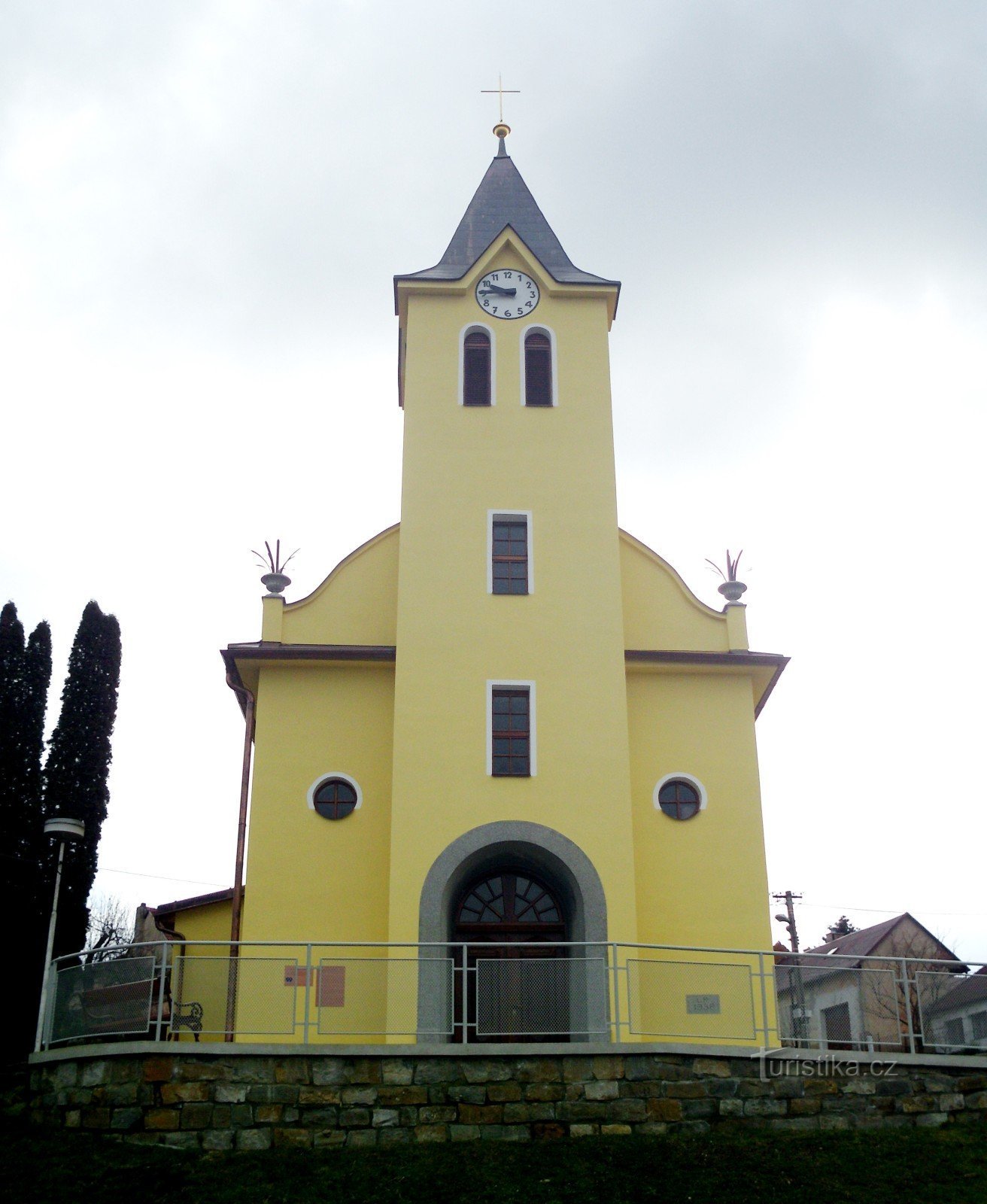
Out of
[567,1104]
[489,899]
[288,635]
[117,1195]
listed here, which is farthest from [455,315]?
[117,1195]

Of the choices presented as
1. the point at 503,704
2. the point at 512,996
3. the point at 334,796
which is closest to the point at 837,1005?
the point at 512,996

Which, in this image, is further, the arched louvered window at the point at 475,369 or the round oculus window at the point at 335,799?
the arched louvered window at the point at 475,369

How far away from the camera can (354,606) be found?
72.9 ft

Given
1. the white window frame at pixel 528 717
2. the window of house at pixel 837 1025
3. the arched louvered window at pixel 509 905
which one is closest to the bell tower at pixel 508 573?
the white window frame at pixel 528 717

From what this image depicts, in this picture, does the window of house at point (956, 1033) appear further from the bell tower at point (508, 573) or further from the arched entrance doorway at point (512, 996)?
the arched entrance doorway at point (512, 996)

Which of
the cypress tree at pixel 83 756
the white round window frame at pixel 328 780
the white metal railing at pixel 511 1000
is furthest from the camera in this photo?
the cypress tree at pixel 83 756

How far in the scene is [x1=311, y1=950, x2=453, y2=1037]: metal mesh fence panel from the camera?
51.0ft

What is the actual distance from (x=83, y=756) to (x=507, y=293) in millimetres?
12282

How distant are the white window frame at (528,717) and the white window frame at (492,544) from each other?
5.00 ft

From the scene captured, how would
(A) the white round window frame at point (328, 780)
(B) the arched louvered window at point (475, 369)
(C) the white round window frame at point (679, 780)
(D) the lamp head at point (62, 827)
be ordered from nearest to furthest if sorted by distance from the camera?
1. (D) the lamp head at point (62, 827)
2. (A) the white round window frame at point (328, 780)
3. (C) the white round window frame at point (679, 780)
4. (B) the arched louvered window at point (475, 369)

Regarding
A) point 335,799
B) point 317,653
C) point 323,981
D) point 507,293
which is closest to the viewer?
point 323,981

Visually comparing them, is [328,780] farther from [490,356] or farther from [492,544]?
[490,356]

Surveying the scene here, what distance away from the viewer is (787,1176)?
43.7 ft

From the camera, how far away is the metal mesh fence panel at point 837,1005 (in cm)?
1559
